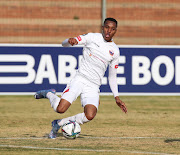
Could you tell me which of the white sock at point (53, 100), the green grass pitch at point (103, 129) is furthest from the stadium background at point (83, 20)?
the white sock at point (53, 100)

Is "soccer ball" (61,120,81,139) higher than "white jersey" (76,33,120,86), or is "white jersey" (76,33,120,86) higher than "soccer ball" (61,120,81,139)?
"white jersey" (76,33,120,86)

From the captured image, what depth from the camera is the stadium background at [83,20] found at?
68.0 feet

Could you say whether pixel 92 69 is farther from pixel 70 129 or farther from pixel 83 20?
pixel 83 20

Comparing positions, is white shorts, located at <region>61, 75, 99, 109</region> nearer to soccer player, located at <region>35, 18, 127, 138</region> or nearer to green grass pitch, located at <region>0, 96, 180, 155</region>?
soccer player, located at <region>35, 18, 127, 138</region>

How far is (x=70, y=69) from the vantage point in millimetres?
17688

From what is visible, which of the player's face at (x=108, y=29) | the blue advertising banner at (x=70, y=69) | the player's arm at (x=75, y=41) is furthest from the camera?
the blue advertising banner at (x=70, y=69)

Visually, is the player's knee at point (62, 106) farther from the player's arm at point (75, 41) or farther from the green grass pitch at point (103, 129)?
the player's arm at point (75, 41)

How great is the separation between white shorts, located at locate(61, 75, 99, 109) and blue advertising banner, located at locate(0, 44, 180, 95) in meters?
6.97

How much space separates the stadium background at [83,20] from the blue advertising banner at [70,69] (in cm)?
302

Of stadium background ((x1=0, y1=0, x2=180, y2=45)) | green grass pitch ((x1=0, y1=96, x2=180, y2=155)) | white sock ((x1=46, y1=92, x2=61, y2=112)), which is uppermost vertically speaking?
stadium background ((x1=0, y1=0, x2=180, y2=45))

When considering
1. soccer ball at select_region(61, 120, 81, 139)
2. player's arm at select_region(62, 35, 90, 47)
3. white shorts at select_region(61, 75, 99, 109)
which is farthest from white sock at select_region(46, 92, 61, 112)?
player's arm at select_region(62, 35, 90, 47)

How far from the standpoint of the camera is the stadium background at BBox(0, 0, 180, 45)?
68.0ft

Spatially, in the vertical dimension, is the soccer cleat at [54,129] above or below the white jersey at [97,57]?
below

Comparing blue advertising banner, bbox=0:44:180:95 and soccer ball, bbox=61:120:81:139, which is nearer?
soccer ball, bbox=61:120:81:139
